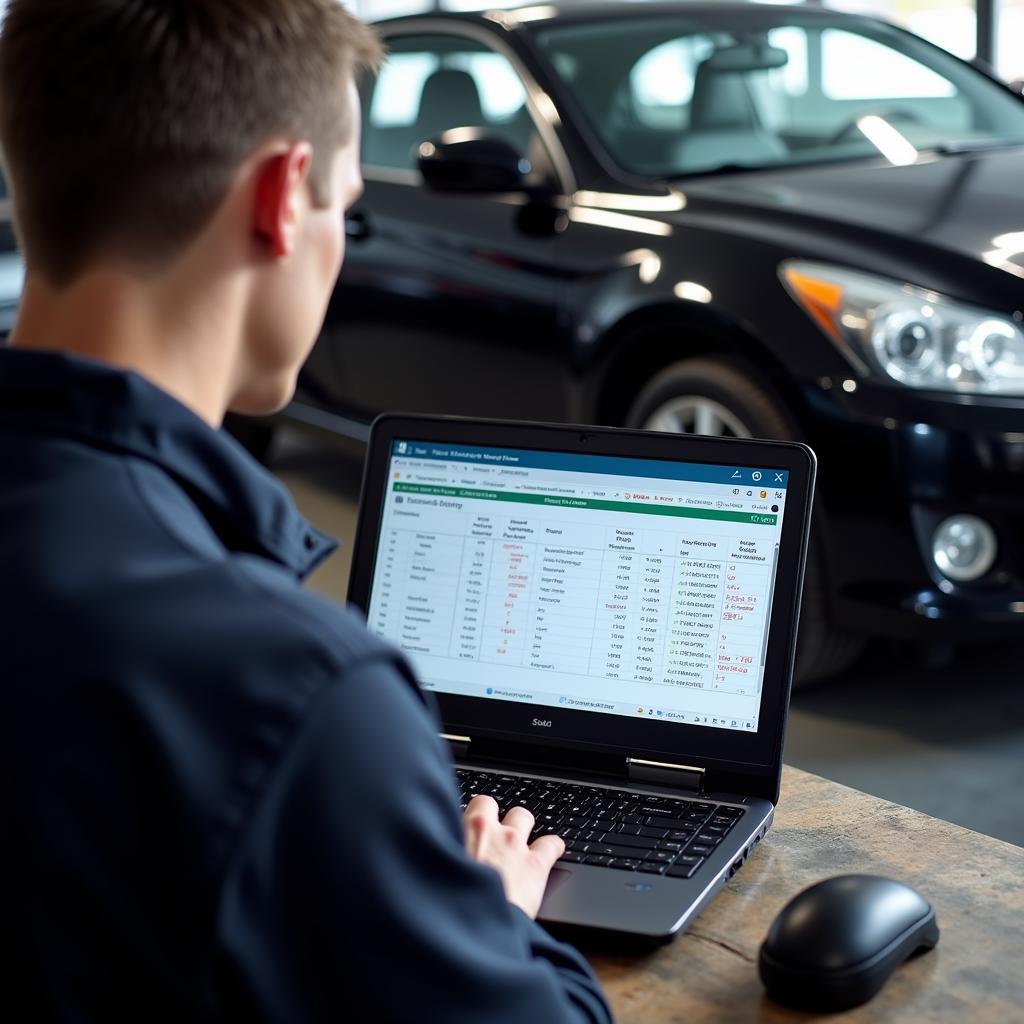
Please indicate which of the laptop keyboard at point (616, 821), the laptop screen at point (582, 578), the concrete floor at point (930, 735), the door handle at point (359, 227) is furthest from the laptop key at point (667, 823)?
the door handle at point (359, 227)

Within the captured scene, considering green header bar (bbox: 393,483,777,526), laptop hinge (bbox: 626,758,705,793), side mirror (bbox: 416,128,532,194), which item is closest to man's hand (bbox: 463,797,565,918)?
laptop hinge (bbox: 626,758,705,793)

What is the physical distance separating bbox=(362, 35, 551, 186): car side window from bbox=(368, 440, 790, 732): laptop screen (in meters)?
2.50

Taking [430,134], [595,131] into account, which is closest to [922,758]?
[595,131]

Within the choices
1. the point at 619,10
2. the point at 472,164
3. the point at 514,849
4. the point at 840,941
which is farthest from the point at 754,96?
the point at 840,941

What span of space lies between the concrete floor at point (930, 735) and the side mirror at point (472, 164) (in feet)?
4.55

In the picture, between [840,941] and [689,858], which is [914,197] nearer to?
[689,858]

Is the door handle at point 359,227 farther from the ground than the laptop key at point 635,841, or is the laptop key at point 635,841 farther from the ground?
the laptop key at point 635,841

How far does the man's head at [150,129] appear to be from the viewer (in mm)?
910

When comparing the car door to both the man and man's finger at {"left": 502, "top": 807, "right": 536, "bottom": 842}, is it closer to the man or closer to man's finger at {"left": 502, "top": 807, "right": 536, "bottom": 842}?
man's finger at {"left": 502, "top": 807, "right": 536, "bottom": 842}

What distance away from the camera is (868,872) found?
126 centimetres

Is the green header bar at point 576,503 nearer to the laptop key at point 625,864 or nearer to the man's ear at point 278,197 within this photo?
the laptop key at point 625,864

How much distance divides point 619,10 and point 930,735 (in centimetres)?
203

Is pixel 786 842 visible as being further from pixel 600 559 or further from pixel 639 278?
pixel 639 278

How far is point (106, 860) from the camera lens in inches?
28.4
